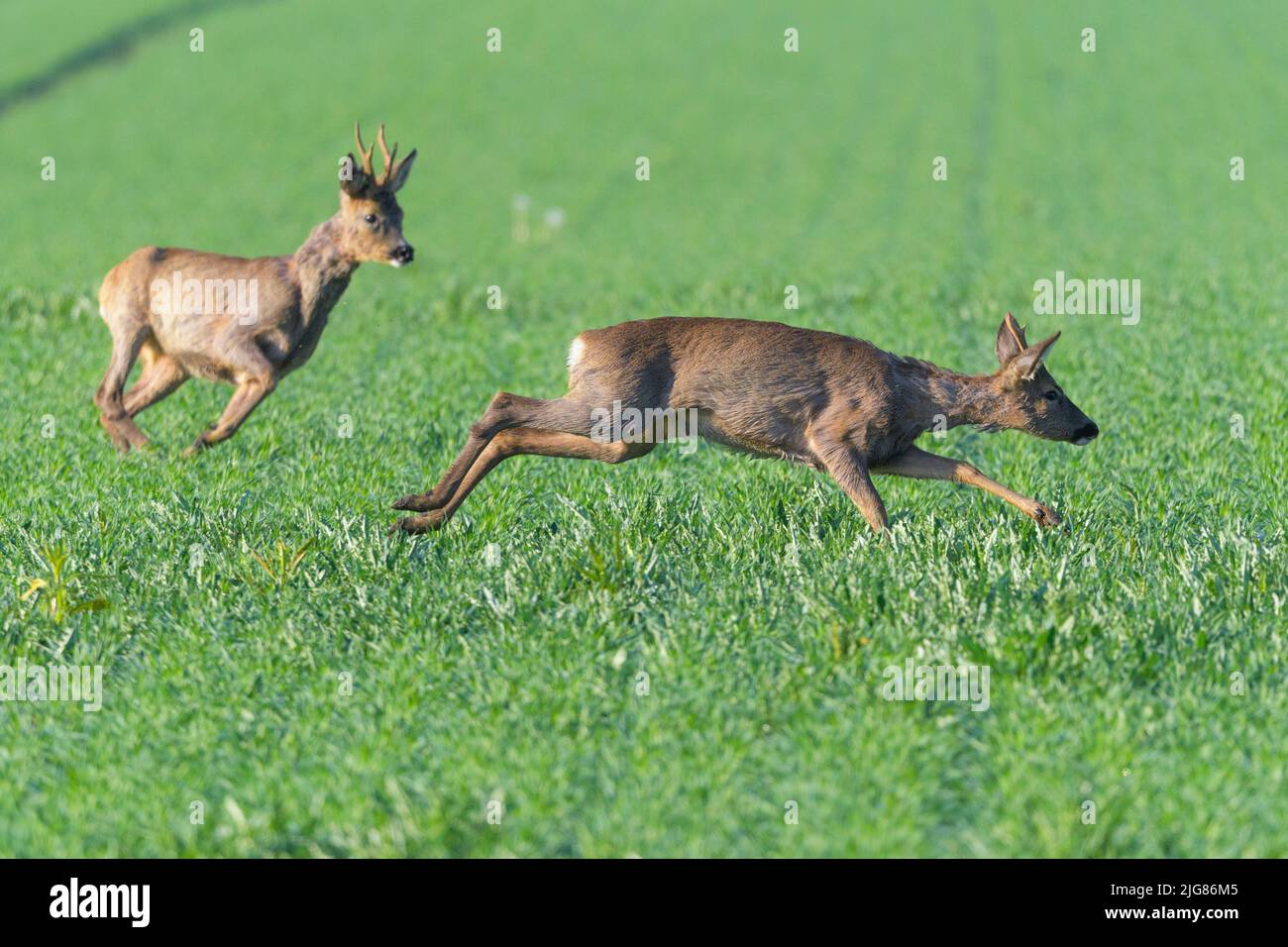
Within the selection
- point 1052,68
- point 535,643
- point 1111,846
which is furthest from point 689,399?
point 1052,68

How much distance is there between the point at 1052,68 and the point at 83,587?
41529 millimetres

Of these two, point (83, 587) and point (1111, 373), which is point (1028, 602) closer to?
point (83, 587)

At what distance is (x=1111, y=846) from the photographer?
4211 millimetres

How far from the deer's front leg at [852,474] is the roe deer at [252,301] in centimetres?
325

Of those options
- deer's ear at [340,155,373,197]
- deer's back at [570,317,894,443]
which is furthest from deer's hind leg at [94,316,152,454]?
deer's back at [570,317,894,443]

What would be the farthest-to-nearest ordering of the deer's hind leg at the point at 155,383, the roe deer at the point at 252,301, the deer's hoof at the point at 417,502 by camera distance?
the deer's hind leg at the point at 155,383 → the roe deer at the point at 252,301 → the deer's hoof at the point at 417,502

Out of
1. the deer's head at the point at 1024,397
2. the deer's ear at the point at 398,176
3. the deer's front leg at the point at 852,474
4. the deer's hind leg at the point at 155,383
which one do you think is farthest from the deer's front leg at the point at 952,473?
the deer's hind leg at the point at 155,383

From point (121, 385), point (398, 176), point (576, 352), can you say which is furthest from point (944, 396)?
point (121, 385)

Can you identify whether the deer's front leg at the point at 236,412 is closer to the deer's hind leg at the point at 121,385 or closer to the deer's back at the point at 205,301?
the deer's back at the point at 205,301

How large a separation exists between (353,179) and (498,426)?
290cm

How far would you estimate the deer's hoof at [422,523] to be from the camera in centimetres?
713

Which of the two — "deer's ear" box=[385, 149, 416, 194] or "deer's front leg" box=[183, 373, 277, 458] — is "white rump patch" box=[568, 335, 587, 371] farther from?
"deer's ear" box=[385, 149, 416, 194]

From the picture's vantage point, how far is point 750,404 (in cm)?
714
